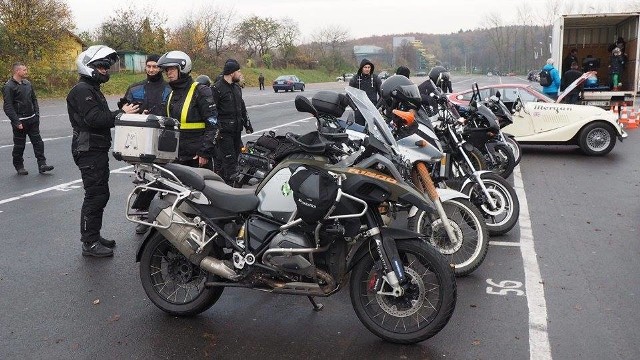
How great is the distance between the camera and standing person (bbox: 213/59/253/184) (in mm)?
8484

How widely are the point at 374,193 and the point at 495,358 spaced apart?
1298 millimetres

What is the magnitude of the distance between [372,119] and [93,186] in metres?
3.02

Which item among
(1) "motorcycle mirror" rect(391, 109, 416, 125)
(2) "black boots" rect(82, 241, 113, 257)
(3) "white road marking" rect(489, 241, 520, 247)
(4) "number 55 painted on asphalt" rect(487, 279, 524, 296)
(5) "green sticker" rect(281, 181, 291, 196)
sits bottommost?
(3) "white road marking" rect(489, 241, 520, 247)

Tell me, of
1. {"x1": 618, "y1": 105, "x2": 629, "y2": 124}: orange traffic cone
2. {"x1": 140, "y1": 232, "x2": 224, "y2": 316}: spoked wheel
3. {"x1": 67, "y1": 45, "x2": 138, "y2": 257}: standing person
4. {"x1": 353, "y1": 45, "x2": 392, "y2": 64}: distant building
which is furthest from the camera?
{"x1": 353, "y1": 45, "x2": 392, "y2": 64}: distant building

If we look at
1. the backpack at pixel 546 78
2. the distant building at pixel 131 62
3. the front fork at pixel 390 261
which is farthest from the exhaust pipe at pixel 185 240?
the distant building at pixel 131 62

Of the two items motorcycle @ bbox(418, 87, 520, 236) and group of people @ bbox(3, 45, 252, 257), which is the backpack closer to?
motorcycle @ bbox(418, 87, 520, 236)

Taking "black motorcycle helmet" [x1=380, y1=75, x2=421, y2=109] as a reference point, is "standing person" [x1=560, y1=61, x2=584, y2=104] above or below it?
below

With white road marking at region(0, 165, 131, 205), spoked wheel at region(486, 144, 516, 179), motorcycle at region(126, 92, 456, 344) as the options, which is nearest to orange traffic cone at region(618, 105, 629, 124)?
spoked wheel at region(486, 144, 516, 179)

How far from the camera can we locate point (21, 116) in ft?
37.2

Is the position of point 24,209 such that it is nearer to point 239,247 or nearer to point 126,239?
point 126,239

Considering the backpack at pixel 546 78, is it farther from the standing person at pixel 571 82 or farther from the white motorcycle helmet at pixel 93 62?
the white motorcycle helmet at pixel 93 62

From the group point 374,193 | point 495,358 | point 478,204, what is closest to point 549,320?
point 495,358

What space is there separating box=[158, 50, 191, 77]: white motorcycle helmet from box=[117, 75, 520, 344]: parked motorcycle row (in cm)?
177

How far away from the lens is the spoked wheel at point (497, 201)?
6574 millimetres
